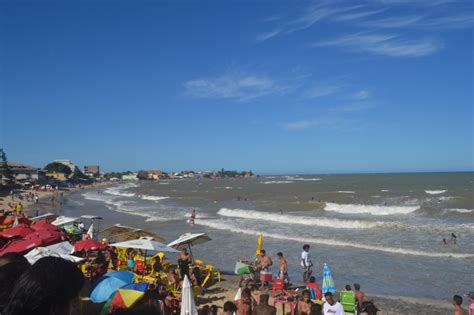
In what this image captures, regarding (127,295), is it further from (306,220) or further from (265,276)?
(306,220)

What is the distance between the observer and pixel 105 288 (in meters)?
8.12

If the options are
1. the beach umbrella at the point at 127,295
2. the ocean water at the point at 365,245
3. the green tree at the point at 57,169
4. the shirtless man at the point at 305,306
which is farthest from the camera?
the green tree at the point at 57,169

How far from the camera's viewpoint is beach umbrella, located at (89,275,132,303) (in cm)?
796

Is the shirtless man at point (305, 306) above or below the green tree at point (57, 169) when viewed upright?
below

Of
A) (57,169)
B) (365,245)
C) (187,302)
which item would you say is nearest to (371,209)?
(365,245)

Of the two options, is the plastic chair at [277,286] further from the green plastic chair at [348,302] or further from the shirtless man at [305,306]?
the shirtless man at [305,306]

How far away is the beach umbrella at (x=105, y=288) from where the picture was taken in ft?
26.1

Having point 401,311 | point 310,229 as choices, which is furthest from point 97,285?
point 310,229

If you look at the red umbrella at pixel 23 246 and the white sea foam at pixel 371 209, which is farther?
the white sea foam at pixel 371 209

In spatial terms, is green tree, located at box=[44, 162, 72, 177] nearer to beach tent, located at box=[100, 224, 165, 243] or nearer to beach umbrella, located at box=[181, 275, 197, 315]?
beach tent, located at box=[100, 224, 165, 243]

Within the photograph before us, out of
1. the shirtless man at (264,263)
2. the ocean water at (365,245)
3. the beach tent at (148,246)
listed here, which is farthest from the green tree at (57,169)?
the shirtless man at (264,263)

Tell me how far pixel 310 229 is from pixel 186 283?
763 inches

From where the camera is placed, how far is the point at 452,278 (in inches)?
563

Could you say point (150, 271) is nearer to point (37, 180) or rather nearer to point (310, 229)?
point (310, 229)
